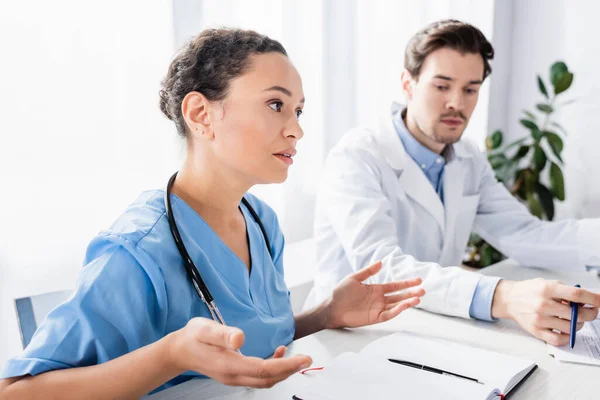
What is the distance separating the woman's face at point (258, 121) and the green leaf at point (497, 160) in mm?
2101

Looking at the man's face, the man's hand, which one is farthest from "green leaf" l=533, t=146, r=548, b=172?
the man's hand

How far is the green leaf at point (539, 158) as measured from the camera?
9.15 ft

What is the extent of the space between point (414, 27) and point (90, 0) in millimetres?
1648

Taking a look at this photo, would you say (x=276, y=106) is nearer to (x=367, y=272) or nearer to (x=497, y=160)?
(x=367, y=272)

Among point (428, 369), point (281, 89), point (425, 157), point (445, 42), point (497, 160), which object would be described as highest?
point (445, 42)

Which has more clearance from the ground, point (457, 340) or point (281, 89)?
point (281, 89)

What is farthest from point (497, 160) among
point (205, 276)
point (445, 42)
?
point (205, 276)

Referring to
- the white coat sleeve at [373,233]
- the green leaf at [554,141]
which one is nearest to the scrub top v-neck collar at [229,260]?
the white coat sleeve at [373,233]

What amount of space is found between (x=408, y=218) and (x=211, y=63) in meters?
0.88

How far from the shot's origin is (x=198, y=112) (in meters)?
0.99

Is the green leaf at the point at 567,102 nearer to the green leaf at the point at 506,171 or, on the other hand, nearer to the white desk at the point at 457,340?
the green leaf at the point at 506,171

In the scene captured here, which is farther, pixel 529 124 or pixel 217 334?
pixel 529 124

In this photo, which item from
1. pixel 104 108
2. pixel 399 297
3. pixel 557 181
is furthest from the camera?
pixel 557 181

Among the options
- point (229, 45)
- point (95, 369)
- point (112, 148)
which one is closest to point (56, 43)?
point (112, 148)
